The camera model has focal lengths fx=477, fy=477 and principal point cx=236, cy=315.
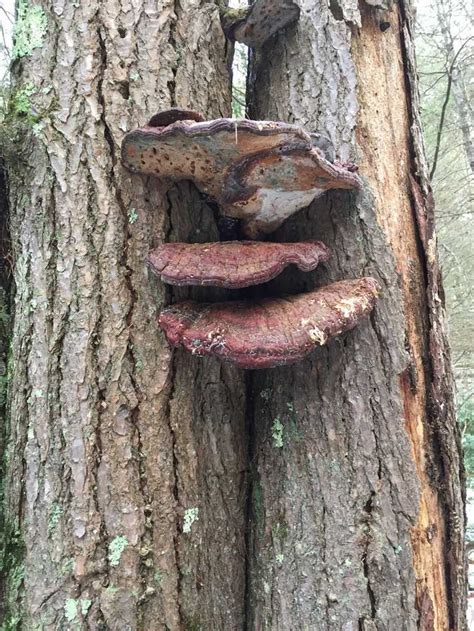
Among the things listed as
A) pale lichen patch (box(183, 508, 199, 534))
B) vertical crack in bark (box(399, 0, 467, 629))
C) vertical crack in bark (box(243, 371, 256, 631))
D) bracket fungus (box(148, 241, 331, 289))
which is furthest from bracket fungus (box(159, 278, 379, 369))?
pale lichen patch (box(183, 508, 199, 534))

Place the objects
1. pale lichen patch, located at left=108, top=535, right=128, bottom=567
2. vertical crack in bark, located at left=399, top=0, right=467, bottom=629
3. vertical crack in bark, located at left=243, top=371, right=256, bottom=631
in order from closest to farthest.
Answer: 1. pale lichen patch, located at left=108, top=535, right=128, bottom=567
2. vertical crack in bark, located at left=399, top=0, right=467, bottom=629
3. vertical crack in bark, located at left=243, top=371, right=256, bottom=631

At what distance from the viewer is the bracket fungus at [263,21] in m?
2.42

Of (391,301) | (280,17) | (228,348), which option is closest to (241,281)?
(228,348)

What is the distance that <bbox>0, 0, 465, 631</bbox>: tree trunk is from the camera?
1975mm

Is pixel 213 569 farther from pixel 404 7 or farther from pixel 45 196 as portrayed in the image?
pixel 404 7

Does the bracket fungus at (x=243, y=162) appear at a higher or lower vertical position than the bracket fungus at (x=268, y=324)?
higher

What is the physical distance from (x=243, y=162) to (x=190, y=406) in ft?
3.55

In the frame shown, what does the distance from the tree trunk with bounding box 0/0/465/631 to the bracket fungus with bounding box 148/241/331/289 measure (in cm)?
28

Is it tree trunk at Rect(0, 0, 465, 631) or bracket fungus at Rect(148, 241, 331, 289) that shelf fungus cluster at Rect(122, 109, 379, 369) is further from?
tree trunk at Rect(0, 0, 465, 631)

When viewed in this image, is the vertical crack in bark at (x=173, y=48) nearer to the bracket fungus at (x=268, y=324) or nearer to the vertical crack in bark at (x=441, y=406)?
the bracket fungus at (x=268, y=324)

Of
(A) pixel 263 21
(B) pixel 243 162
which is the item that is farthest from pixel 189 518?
(A) pixel 263 21

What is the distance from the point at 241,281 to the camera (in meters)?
1.76

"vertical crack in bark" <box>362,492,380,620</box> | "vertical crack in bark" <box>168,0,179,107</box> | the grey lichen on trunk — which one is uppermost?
"vertical crack in bark" <box>168,0,179,107</box>

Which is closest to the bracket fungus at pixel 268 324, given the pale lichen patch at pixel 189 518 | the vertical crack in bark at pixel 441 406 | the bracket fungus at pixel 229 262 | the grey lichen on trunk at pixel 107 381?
the bracket fungus at pixel 229 262
